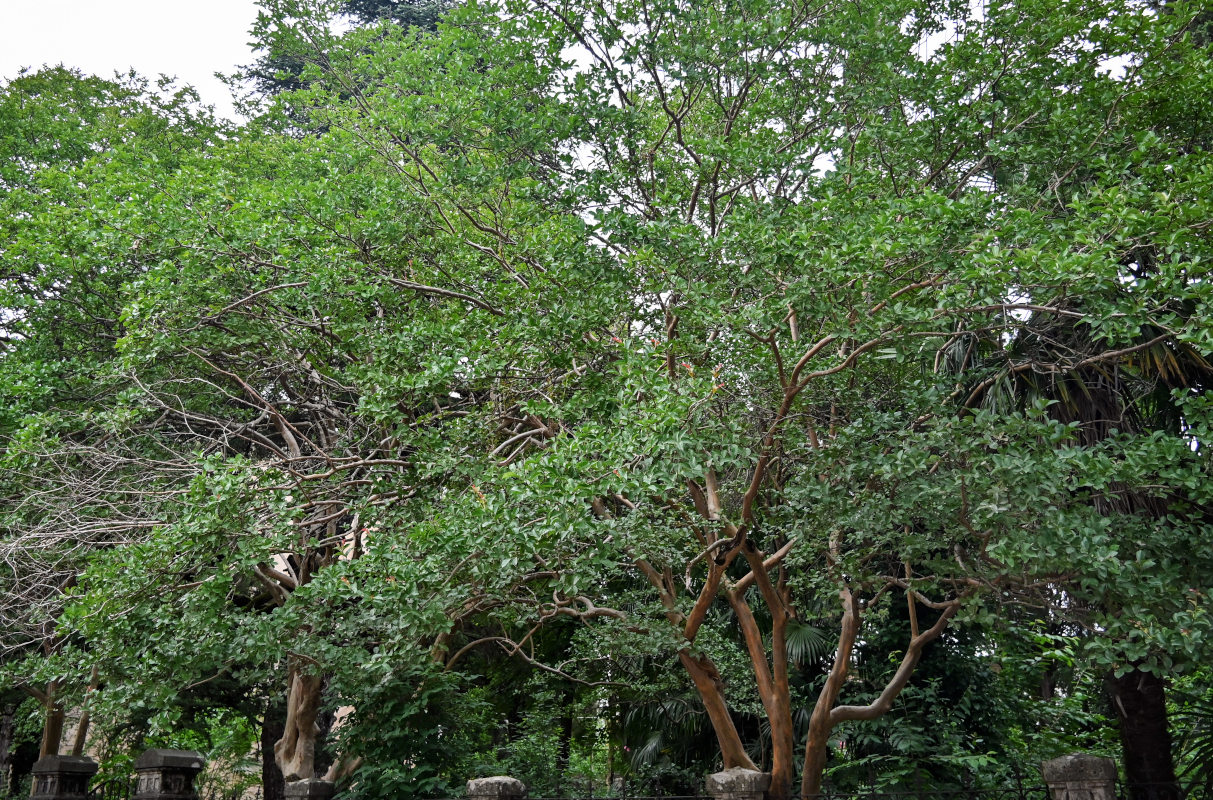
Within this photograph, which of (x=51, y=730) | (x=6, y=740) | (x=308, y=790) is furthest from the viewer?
(x=6, y=740)

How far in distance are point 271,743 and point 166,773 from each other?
9.37m

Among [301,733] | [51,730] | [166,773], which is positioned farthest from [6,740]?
[166,773]

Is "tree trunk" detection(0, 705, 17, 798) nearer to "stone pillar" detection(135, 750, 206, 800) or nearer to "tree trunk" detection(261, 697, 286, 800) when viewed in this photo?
"tree trunk" detection(261, 697, 286, 800)

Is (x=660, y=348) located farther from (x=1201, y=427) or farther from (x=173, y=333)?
(x=173, y=333)

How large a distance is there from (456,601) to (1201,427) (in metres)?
5.69

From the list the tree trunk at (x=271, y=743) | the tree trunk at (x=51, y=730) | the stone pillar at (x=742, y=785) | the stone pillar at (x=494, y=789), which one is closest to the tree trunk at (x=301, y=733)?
the tree trunk at (x=271, y=743)

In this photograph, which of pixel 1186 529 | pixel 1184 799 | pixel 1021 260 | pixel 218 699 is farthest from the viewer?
pixel 218 699

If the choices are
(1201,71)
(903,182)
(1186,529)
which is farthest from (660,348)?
(1201,71)

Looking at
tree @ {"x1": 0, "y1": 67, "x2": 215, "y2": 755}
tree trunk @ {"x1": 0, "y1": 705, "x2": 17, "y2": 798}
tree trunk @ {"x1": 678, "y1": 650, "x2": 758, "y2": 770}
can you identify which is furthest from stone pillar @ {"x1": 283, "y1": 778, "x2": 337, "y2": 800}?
tree trunk @ {"x1": 0, "y1": 705, "x2": 17, "y2": 798}

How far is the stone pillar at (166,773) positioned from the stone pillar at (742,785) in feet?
15.7

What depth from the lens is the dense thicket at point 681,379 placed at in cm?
677

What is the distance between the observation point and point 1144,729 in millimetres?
9078

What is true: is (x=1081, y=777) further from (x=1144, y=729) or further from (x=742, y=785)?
(x=1144, y=729)

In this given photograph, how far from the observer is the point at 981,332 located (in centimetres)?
797
